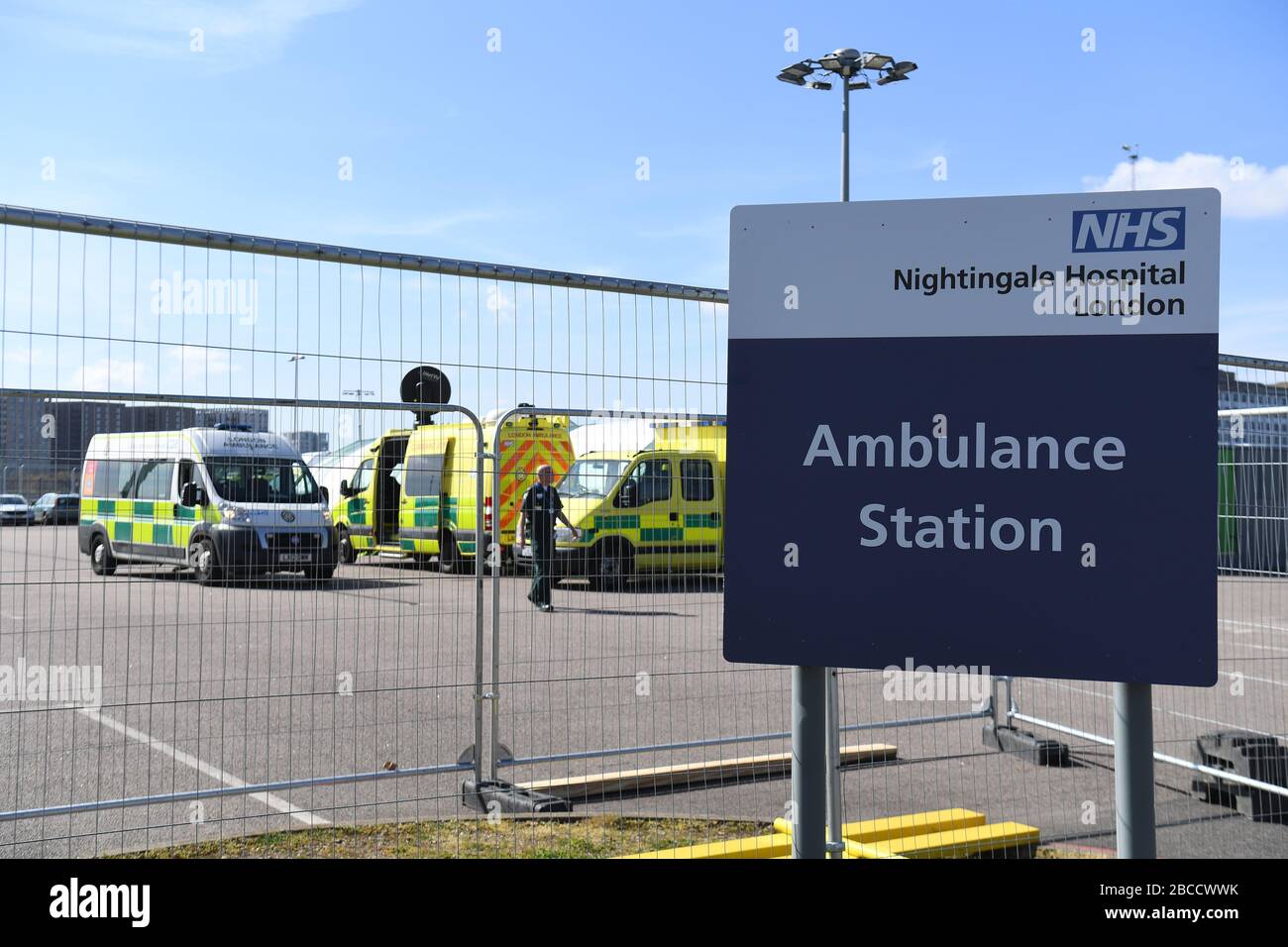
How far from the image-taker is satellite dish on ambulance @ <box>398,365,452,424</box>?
5148 millimetres

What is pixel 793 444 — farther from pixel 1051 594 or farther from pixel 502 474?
pixel 502 474

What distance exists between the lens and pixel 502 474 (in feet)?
20.3

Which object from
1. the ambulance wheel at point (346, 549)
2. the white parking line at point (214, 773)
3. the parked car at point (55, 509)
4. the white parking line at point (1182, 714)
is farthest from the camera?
the white parking line at point (1182, 714)

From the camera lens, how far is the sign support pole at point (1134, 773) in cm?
240

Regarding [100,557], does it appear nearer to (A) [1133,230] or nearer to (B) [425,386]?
(B) [425,386]

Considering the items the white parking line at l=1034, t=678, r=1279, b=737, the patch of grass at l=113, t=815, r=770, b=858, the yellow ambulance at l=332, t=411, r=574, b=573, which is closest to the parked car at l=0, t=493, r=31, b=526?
the yellow ambulance at l=332, t=411, r=574, b=573

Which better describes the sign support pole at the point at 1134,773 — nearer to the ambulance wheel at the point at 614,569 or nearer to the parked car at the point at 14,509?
the ambulance wheel at the point at 614,569

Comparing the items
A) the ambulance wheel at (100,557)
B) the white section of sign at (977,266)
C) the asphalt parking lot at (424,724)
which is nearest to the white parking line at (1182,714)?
the asphalt parking lot at (424,724)

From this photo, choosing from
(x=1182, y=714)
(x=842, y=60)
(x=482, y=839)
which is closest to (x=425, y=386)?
(x=482, y=839)

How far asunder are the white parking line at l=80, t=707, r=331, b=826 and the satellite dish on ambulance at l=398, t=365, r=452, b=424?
6.33ft

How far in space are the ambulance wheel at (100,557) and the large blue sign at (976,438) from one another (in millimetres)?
3471

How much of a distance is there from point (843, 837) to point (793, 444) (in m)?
3.06

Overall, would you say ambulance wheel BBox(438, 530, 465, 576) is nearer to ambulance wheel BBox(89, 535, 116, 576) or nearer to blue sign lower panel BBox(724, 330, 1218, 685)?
ambulance wheel BBox(89, 535, 116, 576)
